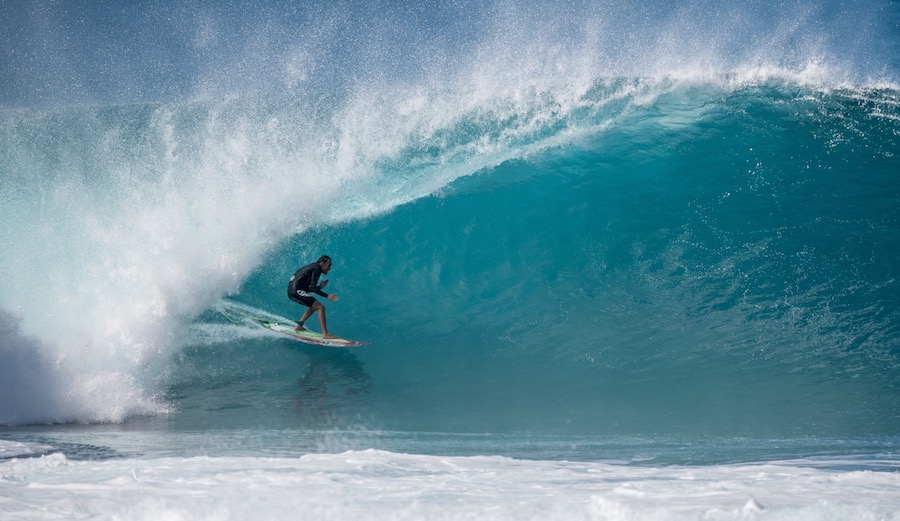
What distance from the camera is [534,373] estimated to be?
6996 mm

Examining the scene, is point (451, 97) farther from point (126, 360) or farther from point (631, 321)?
point (126, 360)

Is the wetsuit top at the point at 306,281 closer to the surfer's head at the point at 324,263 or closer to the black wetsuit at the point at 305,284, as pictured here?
the black wetsuit at the point at 305,284

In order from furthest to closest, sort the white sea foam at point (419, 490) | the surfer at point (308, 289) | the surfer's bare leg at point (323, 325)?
1. the surfer at point (308, 289)
2. the surfer's bare leg at point (323, 325)
3. the white sea foam at point (419, 490)

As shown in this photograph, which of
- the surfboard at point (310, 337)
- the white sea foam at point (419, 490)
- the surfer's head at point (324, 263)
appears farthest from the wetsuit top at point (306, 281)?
the white sea foam at point (419, 490)

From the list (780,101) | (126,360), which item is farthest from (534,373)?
(780,101)

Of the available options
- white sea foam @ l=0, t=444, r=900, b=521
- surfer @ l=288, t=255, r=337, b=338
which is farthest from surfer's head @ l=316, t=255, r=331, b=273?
white sea foam @ l=0, t=444, r=900, b=521

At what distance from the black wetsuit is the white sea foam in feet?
13.6

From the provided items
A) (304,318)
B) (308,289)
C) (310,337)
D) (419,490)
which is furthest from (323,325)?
(419,490)

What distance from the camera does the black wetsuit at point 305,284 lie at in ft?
26.9

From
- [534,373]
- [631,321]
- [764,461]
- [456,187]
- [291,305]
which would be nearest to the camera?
[764,461]

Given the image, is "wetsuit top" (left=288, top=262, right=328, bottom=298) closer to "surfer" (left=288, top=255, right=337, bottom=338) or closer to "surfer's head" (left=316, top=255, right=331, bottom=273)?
"surfer" (left=288, top=255, right=337, bottom=338)

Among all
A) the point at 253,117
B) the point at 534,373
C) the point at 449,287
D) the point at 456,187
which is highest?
the point at 253,117

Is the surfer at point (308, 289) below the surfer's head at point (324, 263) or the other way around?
below

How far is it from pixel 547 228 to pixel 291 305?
340cm
